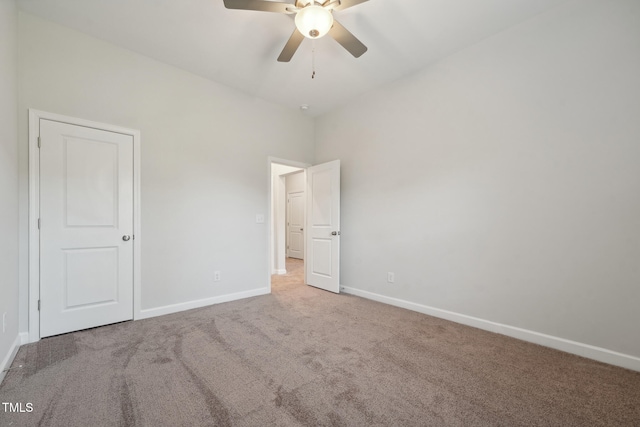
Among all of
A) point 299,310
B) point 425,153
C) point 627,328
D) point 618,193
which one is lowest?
point 299,310

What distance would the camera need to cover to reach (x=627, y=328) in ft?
6.70

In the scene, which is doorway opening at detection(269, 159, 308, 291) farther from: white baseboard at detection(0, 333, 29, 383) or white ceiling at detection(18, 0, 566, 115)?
white baseboard at detection(0, 333, 29, 383)

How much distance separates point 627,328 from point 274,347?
2780 millimetres

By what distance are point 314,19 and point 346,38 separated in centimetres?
40

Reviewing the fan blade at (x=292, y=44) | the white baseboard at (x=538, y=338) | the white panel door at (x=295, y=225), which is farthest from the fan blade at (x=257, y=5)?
the white panel door at (x=295, y=225)

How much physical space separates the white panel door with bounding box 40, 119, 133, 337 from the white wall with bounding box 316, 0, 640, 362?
3.11m

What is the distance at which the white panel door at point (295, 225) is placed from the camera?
794 centimetres

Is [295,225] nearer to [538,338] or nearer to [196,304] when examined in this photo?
[196,304]

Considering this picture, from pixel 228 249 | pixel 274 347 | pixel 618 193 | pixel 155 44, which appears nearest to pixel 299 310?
pixel 274 347

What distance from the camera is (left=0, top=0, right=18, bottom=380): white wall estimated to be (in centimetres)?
190

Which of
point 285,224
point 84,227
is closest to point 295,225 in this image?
point 285,224

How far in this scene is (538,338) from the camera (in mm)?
2410

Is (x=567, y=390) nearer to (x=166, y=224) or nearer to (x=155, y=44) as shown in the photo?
(x=166, y=224)

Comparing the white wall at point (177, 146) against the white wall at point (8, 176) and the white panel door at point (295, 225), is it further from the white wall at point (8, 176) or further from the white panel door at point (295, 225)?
the white panel door at point (295, 225)
